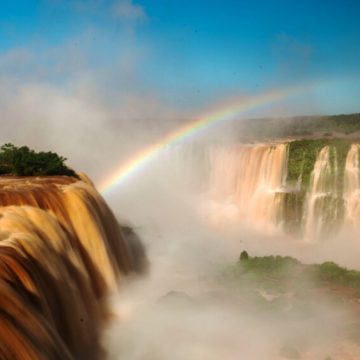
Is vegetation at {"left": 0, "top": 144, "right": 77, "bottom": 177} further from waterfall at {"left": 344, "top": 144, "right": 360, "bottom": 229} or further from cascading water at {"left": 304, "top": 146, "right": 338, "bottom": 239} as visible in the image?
waterfall at {"left": 344, "top": 144, "right": 360, "bottom": 229}

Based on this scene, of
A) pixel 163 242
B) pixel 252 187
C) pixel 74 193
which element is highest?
pixel 74 193

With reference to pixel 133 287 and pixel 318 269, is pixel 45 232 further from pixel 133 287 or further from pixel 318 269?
pixel 318 269

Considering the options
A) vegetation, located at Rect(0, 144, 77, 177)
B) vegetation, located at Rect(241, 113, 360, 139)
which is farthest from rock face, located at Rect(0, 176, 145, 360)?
vegetation, located at Rect(241, 113, 360, 139)

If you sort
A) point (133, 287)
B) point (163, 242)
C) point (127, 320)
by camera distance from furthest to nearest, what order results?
point (163, 242)
point (133, 287)
point (127, 320)

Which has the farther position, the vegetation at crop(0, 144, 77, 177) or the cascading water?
the cascading water

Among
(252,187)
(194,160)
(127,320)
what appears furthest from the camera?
(194,160)

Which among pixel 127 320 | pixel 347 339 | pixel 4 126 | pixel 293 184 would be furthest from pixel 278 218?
pixel 4 126

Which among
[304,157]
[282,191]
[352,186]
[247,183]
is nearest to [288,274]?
[352,186]

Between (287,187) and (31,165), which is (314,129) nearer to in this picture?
(287,187)
